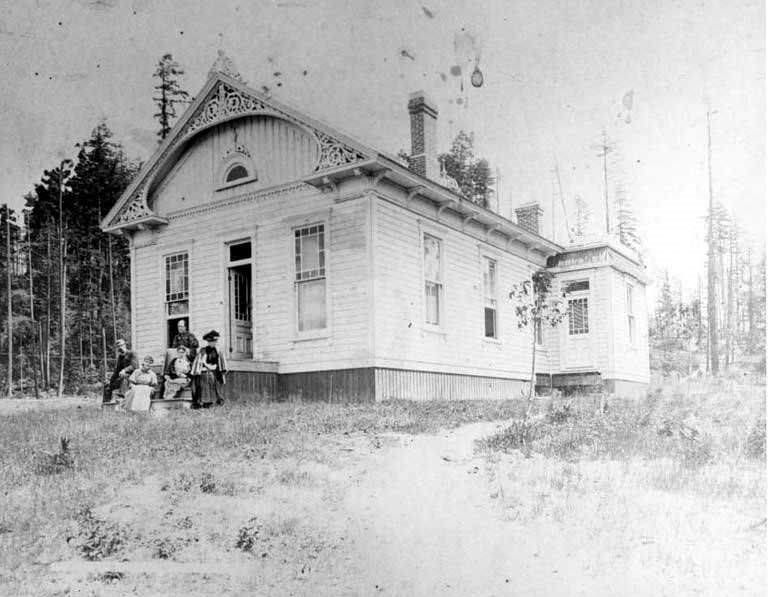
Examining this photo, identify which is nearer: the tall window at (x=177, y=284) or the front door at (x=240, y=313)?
the front door at (x=240, y=313)

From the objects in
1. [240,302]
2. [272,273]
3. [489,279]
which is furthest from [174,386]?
[489,279]

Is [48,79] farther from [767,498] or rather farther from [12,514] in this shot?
[767,498]

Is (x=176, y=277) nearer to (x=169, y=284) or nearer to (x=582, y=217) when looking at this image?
(x=169, y=284)

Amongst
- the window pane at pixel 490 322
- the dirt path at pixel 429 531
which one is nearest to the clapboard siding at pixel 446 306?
the window pane at pixel 490 322

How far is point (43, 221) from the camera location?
10406 mm

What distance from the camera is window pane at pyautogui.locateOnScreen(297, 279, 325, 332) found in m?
13.9

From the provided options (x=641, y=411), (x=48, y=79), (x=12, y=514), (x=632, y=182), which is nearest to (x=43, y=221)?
(x=48, y=79)

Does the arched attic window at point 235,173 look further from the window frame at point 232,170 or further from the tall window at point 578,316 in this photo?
the tall window at point 578,316

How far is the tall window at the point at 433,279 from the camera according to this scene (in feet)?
49.5

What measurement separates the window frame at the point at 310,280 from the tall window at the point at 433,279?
2.19 m

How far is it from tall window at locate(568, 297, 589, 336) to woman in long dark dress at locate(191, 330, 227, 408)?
10.9 meters

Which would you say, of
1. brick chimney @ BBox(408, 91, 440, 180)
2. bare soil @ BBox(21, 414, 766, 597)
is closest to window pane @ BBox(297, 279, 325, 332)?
brick chimney @ BBox(408, 91, 440, 180)

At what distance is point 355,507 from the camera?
6.55 metres

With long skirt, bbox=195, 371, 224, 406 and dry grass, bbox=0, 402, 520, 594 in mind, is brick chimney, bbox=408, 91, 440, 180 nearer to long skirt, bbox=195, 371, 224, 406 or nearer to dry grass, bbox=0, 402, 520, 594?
long skirt, bbox=195, 371, 224, 406
